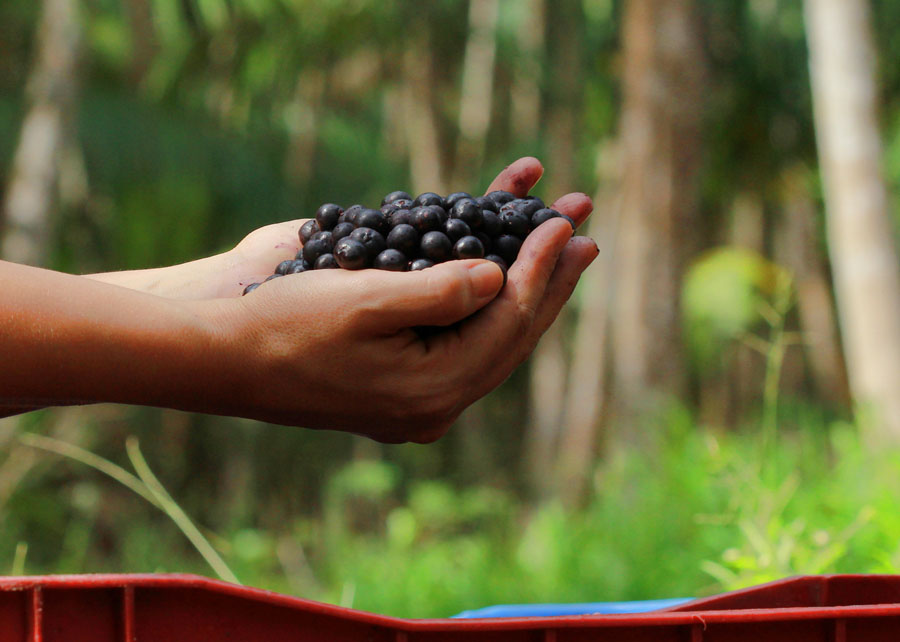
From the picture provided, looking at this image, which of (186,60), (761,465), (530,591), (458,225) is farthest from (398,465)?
(458,225)

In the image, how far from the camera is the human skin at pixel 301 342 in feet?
5.60

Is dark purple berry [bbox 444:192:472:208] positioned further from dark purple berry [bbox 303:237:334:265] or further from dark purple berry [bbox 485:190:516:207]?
dark purple berry [bbox 303:237:334:265]

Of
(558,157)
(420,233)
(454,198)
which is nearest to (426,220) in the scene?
(420,233)

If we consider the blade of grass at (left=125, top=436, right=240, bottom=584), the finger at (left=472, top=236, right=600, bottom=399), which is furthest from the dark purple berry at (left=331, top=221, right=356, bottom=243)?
the blade of grass at (left=125, top=436, right=240, bottom=584)

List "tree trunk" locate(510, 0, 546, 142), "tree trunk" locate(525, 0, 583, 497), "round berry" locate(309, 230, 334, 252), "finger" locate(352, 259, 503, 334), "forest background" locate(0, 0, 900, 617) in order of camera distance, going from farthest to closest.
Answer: "tree trunk" locate(510, 0, 546, 142) → "tree trunk" locate(525, 0, 583, 497) → "forest background" locate(0, 0, 900, 617) → "round berry" locate(309, 230, 334, 252) → "finger" locate(352, 259, 503, 334)

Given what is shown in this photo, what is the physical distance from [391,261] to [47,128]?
7.94m

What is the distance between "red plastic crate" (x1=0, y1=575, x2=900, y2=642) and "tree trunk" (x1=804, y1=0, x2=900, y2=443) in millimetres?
4262

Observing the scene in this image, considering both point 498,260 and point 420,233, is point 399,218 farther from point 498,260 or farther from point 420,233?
point 498,260

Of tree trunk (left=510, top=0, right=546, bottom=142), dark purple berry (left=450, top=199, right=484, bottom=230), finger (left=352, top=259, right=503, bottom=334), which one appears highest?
tree trunk (left=510, top=0, right=546, bottom=142)

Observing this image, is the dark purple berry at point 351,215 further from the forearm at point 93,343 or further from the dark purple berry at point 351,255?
the forearm at point 93,343

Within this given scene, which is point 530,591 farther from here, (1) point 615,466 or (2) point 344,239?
(2) point 344,239

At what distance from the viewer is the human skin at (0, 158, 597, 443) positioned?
1.71 meters

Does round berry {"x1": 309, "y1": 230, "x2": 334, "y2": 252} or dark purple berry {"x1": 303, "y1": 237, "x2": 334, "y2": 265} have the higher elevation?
round berry {"x1": 309, "y1": 230, "x2": 334, "y2": 252}

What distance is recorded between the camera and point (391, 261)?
80.4 inches
